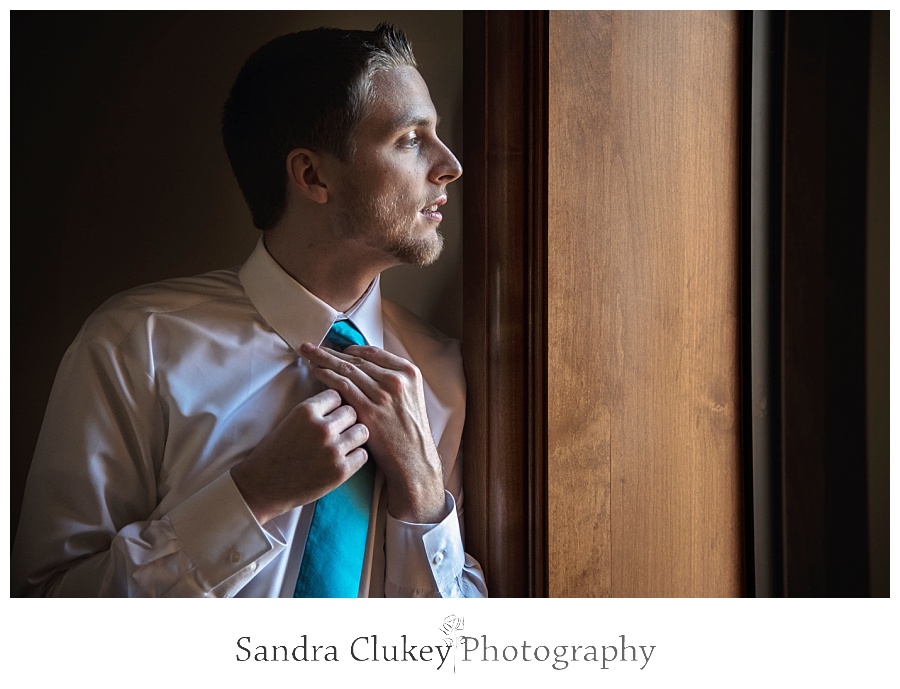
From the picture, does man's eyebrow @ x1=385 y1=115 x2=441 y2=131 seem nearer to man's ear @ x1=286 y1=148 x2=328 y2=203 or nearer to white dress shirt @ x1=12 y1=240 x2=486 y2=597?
man's ear @ x1=286 y1=148 x2=328 y2=203

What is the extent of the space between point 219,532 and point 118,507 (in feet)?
0.51

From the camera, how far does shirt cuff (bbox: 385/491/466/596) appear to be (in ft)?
4.03

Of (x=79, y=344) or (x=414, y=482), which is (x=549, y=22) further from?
(x=79, y=344)

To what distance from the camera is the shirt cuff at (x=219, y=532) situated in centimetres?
114

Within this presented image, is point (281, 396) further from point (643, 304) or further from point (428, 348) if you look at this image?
point (643, 304)

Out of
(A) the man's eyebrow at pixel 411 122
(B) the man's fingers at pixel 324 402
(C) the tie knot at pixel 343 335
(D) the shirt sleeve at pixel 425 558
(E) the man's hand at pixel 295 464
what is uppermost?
(A) the man's eyebrow at pixel 411 122

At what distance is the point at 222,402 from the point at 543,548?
20.9 inches

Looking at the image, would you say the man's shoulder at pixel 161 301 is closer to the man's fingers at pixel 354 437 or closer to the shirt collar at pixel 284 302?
the shirt collar at pixel 284 302

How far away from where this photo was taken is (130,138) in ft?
3.94

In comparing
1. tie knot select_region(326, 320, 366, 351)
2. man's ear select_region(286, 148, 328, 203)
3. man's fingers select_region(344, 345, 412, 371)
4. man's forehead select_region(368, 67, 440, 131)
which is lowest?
man's fingers select_region(344, 345, 412, 371)

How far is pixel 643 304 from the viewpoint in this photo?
134 cm

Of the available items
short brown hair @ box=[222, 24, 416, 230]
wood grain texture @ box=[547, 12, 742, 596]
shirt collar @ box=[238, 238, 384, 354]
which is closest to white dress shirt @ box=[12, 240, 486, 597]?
shirt collar @ box=[238, 238, 384, 354]

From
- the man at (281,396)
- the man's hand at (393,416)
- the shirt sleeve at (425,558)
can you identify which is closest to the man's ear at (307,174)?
the man at (281,396)
